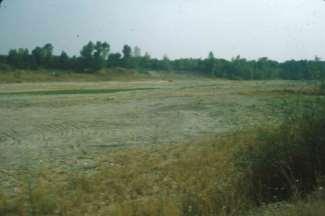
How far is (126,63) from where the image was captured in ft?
321

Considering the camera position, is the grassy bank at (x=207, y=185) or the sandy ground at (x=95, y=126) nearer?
the grassy bank at (x=207, y=185)

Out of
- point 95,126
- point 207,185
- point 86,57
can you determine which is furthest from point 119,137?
point 86,57

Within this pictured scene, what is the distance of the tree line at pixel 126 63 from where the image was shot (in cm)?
8469

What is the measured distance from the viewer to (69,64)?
285 feet

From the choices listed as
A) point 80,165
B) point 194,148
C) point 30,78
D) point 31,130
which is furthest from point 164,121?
point 30,78

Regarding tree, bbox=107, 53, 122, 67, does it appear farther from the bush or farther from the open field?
the bush

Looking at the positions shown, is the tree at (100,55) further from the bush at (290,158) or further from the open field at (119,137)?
the bush at (290,158)

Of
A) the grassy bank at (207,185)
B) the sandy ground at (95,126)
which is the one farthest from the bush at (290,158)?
the sandy ground at (95,126)

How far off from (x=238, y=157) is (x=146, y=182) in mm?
2402

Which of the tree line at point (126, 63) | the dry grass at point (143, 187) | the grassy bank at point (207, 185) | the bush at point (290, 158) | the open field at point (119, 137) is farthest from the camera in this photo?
the tree line at point (126, 63)

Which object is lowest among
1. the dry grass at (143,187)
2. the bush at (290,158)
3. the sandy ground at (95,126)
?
the sandy ground at (95,126)

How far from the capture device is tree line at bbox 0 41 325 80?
84688 millimetres

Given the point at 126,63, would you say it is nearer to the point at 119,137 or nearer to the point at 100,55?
the point at 100,55

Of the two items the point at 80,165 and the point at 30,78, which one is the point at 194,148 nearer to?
the point at 80,165
